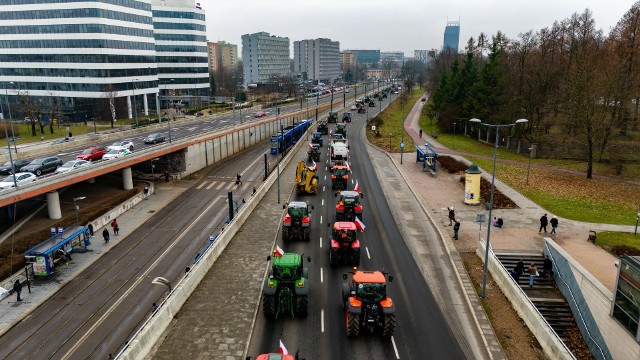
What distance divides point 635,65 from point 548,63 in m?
10.7

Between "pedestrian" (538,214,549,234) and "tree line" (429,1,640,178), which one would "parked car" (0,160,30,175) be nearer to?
"pedestrian" (538,214,549,234)

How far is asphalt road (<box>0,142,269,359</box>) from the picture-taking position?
2400 centimetres

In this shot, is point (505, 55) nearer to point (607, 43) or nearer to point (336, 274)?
point (607, 43)

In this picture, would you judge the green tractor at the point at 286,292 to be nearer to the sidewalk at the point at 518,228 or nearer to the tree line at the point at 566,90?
the sidewalk at the point at 518,228

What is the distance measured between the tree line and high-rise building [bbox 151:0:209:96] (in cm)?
7955

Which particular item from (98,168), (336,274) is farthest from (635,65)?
(98,168)

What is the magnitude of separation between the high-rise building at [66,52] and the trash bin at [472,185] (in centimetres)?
7769

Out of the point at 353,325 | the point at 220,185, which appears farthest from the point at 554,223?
the point at 220,185

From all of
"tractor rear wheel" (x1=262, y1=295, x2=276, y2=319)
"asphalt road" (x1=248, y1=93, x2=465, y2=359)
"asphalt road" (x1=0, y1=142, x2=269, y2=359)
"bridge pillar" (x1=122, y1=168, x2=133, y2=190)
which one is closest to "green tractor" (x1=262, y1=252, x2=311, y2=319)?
"tractor rear wheel" (x1=262, y1=295, x2=276, y2=319)

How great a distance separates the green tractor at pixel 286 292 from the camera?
855 inches

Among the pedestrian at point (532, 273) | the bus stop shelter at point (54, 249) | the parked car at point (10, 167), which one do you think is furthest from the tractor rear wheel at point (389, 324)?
the parked car at point (10, 167)

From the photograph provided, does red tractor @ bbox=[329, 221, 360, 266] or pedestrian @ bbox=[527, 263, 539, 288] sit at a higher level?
red tractor @ bbox=[329, 221, 360, 266]

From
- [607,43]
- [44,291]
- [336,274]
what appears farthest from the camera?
[607,43]

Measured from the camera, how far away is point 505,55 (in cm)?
8525
